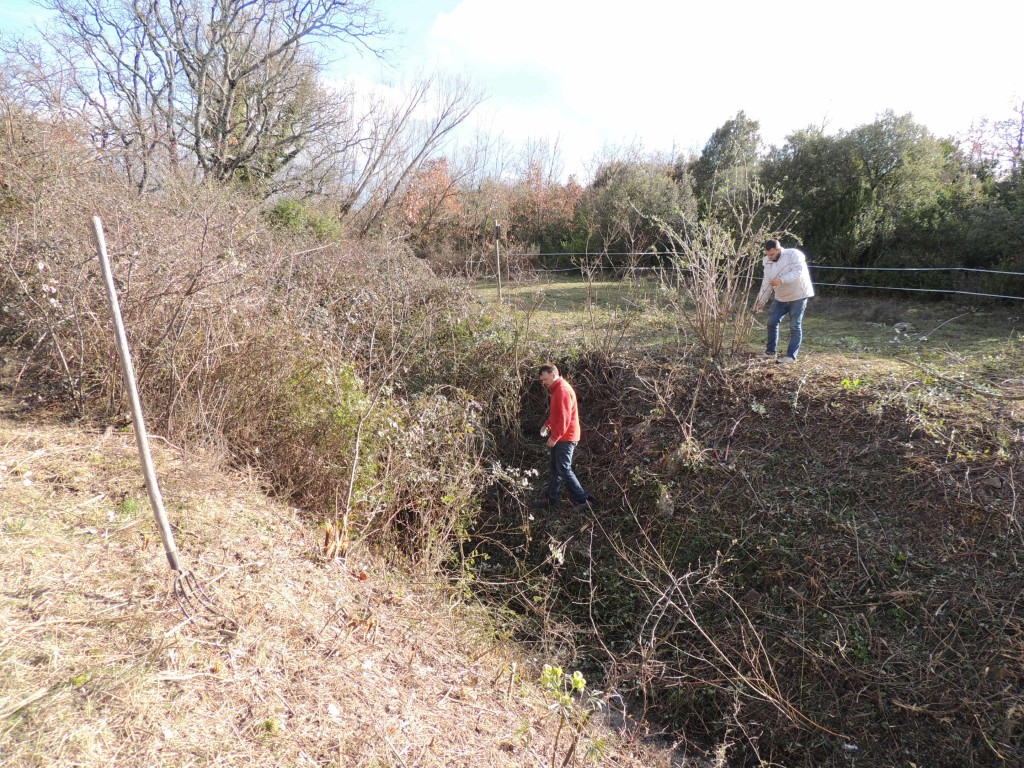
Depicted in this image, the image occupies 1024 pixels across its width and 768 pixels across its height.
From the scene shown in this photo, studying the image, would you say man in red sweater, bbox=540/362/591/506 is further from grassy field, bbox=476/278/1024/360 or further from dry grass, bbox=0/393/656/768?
dry grass, bbox=0/393/656/768

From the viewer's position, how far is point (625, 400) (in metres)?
7.24

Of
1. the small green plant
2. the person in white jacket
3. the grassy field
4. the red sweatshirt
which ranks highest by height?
the person in white jacket

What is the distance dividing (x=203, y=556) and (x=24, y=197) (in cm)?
463

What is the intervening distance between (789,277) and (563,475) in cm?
350

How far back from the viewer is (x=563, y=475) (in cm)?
637

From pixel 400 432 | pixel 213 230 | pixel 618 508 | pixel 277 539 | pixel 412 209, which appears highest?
pixel 412 209

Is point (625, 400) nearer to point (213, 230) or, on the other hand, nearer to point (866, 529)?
point (866, 529)

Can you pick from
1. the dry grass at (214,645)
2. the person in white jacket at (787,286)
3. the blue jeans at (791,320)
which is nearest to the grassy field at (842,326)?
the blue jeans at (791,320)

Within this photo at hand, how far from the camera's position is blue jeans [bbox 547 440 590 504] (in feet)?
20.6

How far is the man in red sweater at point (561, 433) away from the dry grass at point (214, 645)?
6.65 ft

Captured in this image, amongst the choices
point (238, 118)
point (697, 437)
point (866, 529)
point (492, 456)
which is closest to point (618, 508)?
point (697, 437)

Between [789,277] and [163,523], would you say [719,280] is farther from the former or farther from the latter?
[163,523]

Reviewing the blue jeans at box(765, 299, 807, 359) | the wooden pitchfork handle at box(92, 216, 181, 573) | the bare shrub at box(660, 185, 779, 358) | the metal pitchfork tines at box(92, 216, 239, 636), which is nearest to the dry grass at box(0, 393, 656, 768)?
the metal pitchfork tines at box(92, 216, 239, 636)

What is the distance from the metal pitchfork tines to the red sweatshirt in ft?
12.1
